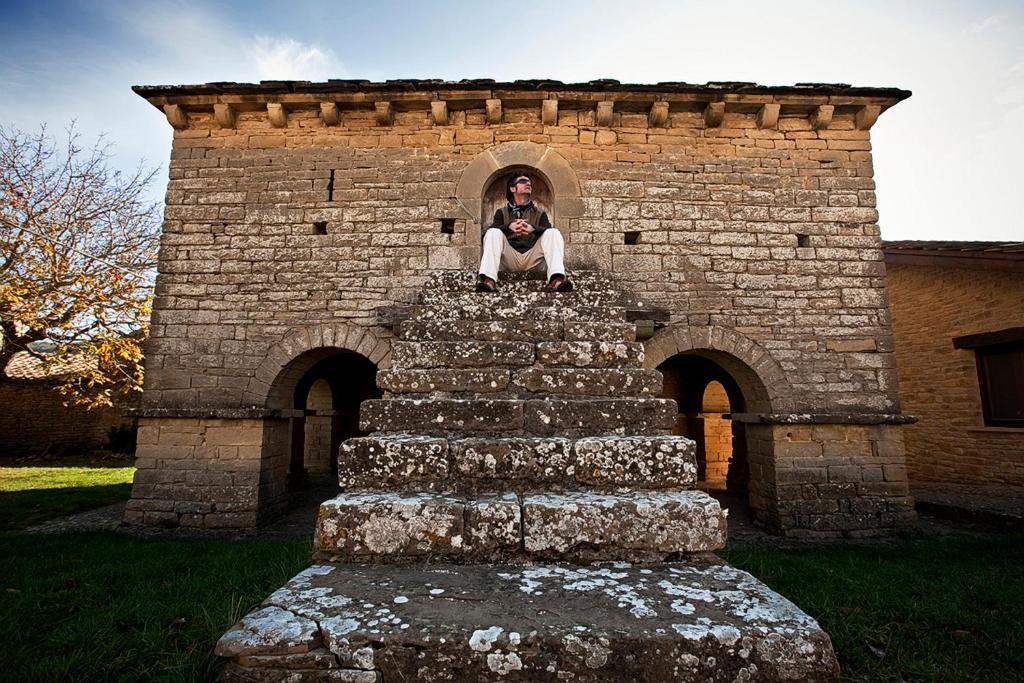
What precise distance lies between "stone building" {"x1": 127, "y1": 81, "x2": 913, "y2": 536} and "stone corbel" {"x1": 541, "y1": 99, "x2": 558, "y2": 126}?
0.04m

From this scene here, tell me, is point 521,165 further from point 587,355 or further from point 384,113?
point 587,355

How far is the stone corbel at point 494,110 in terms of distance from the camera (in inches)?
248

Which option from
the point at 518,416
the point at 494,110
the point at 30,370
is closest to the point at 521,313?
the point at 518,416

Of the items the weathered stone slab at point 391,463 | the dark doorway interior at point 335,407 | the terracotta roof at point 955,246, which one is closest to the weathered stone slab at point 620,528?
the weathered stone slab at point 391,463

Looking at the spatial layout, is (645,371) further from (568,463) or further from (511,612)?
(511,612)

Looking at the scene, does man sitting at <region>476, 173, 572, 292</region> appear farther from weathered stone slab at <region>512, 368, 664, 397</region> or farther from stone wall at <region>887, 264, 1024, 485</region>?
stone wall at <region>887, 264, 1024, 485</region>

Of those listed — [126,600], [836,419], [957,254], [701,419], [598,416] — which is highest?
[957,254]

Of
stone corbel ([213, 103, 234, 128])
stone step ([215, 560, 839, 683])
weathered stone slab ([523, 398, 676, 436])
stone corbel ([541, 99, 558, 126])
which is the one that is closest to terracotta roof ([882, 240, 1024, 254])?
stone corbel ([541, 99, 558, 126])

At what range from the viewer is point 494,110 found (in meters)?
6.37

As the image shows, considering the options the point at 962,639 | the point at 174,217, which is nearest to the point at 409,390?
the point at 962,639

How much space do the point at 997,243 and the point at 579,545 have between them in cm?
995

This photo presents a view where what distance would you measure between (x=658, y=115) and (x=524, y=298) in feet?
13.4

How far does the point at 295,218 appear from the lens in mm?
6371

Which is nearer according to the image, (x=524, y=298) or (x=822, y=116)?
(x=524, y=298)
